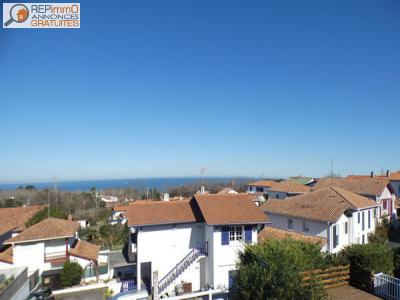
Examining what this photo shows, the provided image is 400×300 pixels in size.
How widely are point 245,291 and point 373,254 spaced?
23.8ft

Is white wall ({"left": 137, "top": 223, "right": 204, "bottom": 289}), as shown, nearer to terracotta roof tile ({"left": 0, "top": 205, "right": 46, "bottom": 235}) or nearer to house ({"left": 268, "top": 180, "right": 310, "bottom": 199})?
terracotta roof tile ({"left": 0, "top": 205, "right": 46, "bottom": 235})

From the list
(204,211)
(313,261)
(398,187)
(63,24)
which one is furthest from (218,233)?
(398,187)

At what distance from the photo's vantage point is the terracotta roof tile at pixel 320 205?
75.0 ft

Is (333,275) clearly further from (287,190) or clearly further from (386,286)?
(287,190)

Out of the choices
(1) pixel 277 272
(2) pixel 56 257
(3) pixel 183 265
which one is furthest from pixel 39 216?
(1) pixel 277 272

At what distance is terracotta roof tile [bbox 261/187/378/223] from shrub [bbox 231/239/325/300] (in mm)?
10078

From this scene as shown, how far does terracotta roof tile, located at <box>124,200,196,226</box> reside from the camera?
19719 millimetres

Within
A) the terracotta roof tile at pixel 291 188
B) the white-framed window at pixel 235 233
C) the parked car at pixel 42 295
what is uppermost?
the white-framed window at pixel 235 233

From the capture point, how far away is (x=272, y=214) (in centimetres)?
2814

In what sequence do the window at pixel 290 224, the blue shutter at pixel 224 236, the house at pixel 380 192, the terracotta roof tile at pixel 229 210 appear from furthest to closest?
the house at pixel 380 192 → the window at pixel 290 224 → the terracotta roof tile at pixel 229 210 → the blue shutter at pixel 224 236

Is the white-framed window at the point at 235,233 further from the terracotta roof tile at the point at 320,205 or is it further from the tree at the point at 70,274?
the tree at the point at 70,274

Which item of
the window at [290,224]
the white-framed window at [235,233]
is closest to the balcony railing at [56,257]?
the white-framed window at [235,233]

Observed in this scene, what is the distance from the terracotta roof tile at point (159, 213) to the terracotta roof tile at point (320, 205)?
10.9 m

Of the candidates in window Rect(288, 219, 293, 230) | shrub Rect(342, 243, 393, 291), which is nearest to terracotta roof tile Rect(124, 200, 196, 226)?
window Rect(288, 219, 293, 230)
